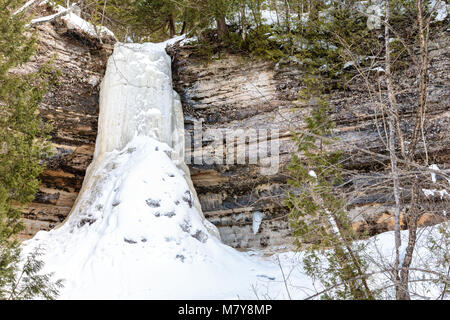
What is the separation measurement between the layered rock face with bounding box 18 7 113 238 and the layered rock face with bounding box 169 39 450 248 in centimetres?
226

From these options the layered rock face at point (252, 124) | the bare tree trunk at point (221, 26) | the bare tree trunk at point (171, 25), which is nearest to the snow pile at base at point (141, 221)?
the layered rock face at point (252, 124)

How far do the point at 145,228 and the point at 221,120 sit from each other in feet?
12.6

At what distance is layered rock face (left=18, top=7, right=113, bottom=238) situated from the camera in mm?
8547

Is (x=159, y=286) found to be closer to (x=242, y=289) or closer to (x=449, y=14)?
(x=242, y=289)

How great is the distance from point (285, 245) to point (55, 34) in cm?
775

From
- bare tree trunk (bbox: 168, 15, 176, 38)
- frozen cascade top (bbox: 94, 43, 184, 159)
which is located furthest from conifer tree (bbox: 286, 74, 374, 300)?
bare tree trunk (bbox: 168, 15, 176, 38)

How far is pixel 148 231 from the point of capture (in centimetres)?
653

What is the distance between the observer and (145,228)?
21.5 feet

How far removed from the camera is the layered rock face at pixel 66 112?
855 centimetres

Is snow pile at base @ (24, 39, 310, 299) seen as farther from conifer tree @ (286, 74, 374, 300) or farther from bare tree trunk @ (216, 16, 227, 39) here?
bare tree trunk @ (216, 16, 227, 39)

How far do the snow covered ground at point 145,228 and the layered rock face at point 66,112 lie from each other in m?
0.48

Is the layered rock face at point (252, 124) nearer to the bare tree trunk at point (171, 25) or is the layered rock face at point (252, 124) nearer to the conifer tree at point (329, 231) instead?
the conifer tree at point (329, 231)

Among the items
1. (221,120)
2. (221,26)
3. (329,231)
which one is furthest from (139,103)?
(329,231)
